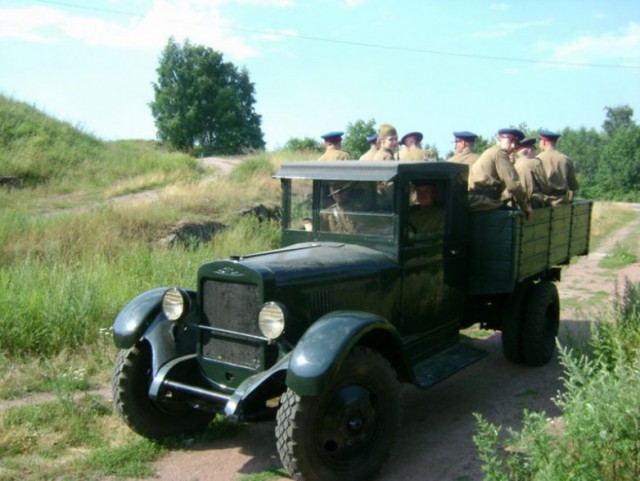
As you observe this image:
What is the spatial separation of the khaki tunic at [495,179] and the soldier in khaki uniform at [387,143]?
1528 mm

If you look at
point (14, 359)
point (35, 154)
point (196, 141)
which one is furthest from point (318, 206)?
point (196, 141)

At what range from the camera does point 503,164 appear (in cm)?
660

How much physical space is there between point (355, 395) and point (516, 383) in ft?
8.78

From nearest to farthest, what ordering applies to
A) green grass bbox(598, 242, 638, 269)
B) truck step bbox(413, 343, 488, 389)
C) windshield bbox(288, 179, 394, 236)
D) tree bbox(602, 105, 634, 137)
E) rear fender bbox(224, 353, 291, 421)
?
1. rear fender bbox(224, 353, 291, 421)
2. truck step bbox(413, 343, 488, 389)
3. windshield bbox(288, 179, 394, 236)
4. green grass bbox(598, 242, 638, 269)
5. tree bbox(602, 105, 634, 137)

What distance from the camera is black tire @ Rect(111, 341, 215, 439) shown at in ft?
15.9

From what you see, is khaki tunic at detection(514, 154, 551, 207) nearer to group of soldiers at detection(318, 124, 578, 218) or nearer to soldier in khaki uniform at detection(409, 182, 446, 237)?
group of soldiers at detection(318, 124, 578, 218)

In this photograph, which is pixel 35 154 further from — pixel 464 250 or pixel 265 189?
pixel 464 250

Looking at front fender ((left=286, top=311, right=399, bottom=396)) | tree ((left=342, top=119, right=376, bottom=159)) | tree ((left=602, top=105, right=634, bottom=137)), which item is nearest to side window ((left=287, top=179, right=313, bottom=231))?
front fender ((left=286, top=311, right=399, bottom=396))

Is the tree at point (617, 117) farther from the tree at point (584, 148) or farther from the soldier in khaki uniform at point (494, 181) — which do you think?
the soldier in khaki uniform at point (494, 181)

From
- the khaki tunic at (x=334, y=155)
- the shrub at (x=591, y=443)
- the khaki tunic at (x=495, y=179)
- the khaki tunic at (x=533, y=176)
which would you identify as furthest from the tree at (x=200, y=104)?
the shrub at (x=591, y=443)

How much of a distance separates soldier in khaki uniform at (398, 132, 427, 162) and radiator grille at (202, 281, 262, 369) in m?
4.19

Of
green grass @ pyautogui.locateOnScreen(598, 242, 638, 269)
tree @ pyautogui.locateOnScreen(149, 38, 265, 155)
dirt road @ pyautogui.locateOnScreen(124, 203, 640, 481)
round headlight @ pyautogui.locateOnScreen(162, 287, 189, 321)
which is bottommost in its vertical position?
dirt road @ pyautogui.locateOnScreen(124, 203, 640, 481)

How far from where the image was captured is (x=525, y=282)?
688 centimetres

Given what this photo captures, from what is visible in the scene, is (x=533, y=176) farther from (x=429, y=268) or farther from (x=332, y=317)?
(x=332, y=317)
